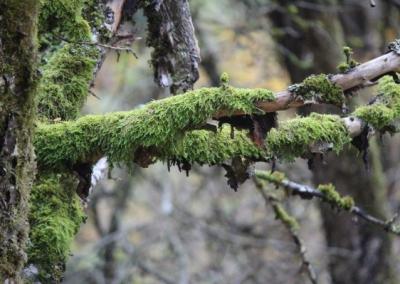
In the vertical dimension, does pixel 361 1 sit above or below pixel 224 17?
below

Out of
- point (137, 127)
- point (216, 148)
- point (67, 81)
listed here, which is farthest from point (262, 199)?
point (137, 127)

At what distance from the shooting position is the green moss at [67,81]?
2314 millimetres

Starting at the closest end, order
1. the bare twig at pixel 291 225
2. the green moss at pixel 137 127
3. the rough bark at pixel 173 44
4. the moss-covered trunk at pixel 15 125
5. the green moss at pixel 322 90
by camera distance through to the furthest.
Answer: the moss-covered trunk at pixel 15 125 < the green moss at pixel 137 127 < the green moss at pixel 322 90 < the rough bark at pixel 173 44 < the bare twig at pixel 291 225

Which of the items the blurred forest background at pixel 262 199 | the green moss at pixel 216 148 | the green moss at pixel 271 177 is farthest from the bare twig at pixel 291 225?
the blurred forest background at pixel 262 199

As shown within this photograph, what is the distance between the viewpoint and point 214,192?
380 inches

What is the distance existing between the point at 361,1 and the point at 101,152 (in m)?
6.58

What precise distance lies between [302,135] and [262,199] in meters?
6.18

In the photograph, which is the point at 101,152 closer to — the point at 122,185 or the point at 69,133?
the point at 69,133

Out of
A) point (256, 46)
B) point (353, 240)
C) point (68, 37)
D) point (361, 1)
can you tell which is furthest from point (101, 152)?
point (361, 1)

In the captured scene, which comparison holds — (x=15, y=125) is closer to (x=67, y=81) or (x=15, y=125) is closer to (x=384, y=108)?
(x=67, y=81)

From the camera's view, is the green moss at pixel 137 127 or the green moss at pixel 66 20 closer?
the green moss at pixel 137 127

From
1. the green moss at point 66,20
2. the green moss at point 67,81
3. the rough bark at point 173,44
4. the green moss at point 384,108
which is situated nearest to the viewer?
the green moss at point 384,108

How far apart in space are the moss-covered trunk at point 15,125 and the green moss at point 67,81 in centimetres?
62

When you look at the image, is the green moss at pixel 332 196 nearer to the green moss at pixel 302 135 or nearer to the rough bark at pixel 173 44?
the rough bark at pixel 173 44
